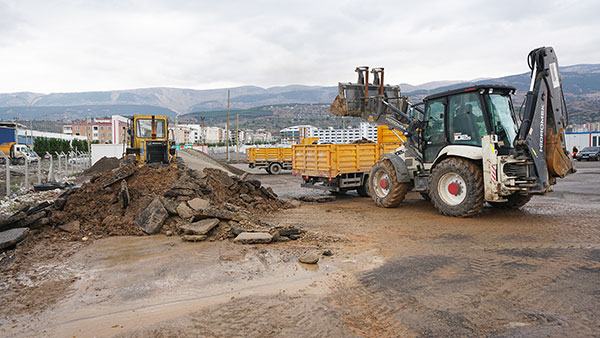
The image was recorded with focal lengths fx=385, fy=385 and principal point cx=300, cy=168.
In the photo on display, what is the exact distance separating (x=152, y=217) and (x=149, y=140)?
10.6 m

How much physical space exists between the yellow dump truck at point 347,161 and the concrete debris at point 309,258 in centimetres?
703

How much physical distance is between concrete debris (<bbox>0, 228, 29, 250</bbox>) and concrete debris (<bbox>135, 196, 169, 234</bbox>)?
1905mm

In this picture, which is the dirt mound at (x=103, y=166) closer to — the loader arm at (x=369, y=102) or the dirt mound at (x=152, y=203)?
the dirt mound at (x=152, y=203)

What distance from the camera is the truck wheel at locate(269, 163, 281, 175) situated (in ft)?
88.1

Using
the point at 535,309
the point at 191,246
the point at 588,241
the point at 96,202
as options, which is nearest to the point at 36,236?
the point at 96,202

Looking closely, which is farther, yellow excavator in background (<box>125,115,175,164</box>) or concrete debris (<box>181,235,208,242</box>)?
yellow excavator in background (<box>125,115,175,164</box>)

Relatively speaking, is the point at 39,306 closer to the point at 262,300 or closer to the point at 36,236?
the point at 262,300

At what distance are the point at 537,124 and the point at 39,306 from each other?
876 cm

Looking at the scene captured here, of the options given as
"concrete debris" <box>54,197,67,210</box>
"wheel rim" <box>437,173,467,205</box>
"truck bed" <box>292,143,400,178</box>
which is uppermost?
"truck bed" <box>292,143,400,178</box>

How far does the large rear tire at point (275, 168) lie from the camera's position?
26850 mm

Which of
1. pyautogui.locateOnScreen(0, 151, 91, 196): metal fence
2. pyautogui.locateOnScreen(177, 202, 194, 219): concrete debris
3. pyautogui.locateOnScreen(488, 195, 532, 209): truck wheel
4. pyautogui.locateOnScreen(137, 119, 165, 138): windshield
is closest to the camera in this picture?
pyautogui.locateOnScreen(177, 202, 194, 219): concrete debris

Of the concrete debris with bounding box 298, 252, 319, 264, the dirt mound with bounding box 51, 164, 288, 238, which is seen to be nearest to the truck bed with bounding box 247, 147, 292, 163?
the dirt mound with bounding box 51, 164, 288, 238

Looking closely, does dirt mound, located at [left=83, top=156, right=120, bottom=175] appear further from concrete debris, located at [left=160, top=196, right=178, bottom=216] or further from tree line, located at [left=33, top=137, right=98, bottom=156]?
concrete debris, located at [left=160, top=196, right=178, bottom=216]

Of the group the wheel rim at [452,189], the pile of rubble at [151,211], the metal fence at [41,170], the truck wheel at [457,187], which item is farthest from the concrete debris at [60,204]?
the wheel rim at [452,189]
